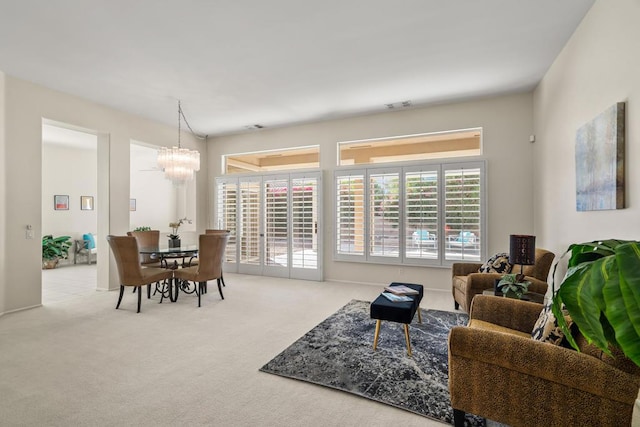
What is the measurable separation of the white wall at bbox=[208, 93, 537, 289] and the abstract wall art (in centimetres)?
170

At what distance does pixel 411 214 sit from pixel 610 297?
428cm

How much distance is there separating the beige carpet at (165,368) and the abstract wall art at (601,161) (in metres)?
2.12

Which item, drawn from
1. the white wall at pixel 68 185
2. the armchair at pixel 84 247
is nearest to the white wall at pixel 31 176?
the white wall at pixel 68 185

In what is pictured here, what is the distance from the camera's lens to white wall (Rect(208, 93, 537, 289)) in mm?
4598

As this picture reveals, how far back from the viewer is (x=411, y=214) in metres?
5.11

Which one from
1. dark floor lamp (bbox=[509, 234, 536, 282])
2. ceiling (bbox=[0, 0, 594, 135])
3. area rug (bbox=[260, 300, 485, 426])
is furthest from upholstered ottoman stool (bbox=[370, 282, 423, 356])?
ceiling (bbox=[0, 0, 594, 135])

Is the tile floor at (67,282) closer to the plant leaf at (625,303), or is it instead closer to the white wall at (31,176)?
the white wall at (31,176)

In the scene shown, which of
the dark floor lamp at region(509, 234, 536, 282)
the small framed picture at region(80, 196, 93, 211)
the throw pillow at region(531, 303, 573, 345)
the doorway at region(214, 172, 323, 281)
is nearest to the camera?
the throw pillow at region(531, 303, 573, 345)

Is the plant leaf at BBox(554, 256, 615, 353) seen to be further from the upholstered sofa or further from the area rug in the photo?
the area rug

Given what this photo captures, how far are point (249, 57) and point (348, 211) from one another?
300cm

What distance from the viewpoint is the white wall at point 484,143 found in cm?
460

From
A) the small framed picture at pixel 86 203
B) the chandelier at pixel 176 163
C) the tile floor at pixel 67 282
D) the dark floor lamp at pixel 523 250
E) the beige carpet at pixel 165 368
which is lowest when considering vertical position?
the tile floor at pixel 67 282

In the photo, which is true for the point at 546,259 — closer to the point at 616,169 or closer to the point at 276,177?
the point at 616,169

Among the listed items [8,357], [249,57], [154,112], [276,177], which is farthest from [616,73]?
[154,112]
